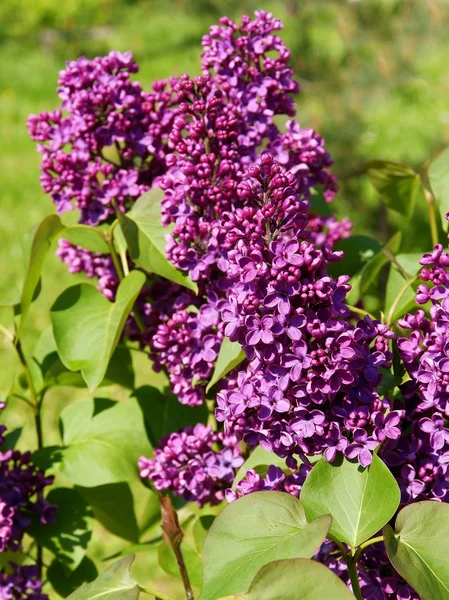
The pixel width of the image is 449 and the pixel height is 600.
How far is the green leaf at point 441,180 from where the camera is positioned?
1355mm

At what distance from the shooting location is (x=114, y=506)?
4.88 ft

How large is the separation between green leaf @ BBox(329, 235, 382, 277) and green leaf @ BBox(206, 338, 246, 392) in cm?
44

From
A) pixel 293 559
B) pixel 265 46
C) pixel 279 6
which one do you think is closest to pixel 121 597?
pixel 293 559

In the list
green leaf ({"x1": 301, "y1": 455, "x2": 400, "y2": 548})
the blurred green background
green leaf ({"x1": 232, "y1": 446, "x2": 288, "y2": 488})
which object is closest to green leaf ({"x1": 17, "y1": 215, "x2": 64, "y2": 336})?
green leaf ({"x1": 232, "y1": 446, "x2": 288, "y2": 488})

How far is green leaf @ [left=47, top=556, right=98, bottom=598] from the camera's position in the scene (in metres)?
1.42

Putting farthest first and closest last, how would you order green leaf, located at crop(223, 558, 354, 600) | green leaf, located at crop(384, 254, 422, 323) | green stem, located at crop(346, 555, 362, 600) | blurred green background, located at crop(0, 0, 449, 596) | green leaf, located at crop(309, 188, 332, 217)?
blurred green background, located at crop(0, 0, 449, 596) < green leaf, located at crop(309, 188, 332, 217) < green leaf, located at crop(384, 254, 422, 323) < green stem, located at crop(346, 555, 362, 600) < green leaf, located at crop(223, 558, 354, 600)

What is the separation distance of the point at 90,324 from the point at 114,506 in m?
0.40

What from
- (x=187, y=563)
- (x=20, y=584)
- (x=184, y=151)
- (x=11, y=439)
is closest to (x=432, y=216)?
(x=184, y=151)

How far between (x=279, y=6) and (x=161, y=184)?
3840 mm

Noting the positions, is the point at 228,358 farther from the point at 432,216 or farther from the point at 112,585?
the point at 432,216

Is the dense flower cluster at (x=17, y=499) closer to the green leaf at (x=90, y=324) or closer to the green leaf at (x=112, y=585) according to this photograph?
the green leaf at (x=90, y=324)

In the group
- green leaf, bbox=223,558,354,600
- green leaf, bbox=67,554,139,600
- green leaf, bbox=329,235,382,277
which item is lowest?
green leaf, bbox=67,554,139,600

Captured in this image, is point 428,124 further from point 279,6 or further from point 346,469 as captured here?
point 346,469

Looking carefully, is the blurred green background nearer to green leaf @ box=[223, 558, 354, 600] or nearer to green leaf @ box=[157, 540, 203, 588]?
green leaf @ box=[157, 540, 203, 588]
